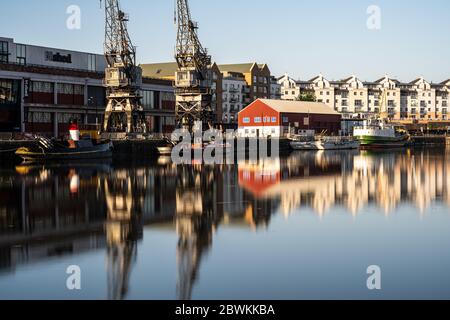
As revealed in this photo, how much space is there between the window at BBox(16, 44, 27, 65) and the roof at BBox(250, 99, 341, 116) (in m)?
32.4

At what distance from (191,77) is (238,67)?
48763 millimetres

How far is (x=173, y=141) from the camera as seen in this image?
211 ft

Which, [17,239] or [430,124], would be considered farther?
[430,124]

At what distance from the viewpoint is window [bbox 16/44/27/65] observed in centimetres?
6325

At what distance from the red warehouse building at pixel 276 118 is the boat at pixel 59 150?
104 feet

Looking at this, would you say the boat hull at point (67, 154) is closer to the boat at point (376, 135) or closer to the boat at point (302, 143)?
the boat at point (302, 143)

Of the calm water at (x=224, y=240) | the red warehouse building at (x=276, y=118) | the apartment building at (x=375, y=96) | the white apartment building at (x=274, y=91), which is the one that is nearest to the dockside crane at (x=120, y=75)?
the red warehouse building at (x=276, y=118)

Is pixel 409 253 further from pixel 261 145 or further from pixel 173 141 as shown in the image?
pixel 261 145

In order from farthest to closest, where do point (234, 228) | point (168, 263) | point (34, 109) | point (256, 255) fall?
1. point (34, 109)
2. point (234, 228)
3. point (256, 255)
4. point (168, 263)

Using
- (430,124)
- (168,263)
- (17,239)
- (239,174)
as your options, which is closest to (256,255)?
(168,263)

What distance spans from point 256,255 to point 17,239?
6429 millimetres

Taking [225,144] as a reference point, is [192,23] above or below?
Answer: above

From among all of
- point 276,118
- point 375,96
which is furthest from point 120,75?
point 375,96

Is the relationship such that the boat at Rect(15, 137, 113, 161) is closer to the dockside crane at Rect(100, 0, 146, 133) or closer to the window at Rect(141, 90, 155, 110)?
the dockside crane at Rect(100, 0, 146, 133)
